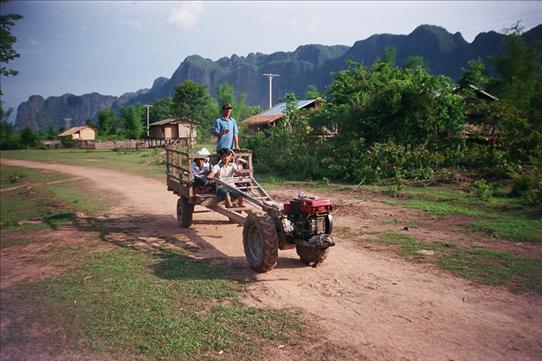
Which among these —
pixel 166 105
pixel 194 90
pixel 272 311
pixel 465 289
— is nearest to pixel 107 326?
pixel 272 311

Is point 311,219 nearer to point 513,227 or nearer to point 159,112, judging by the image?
point 513,227

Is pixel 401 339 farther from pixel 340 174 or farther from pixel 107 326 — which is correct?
pixel 340 174

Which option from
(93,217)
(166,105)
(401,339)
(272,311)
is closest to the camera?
(401,339)

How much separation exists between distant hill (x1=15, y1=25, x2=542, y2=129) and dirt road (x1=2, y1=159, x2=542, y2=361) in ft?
282

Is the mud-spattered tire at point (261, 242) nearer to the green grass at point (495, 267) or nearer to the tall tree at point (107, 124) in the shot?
the green grass at point (495, 267)

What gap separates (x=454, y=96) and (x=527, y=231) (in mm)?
9636

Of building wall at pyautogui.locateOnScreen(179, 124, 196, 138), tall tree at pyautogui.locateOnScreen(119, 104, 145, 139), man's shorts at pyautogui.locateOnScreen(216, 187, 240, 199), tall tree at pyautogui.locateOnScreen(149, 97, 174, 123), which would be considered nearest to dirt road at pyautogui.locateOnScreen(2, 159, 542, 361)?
man's shorts at pyautogui.locateOnScreen(216, 187, 240, 199)

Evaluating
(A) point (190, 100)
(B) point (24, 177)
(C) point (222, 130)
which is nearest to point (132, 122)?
(A) point (190, 100)

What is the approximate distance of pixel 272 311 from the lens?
4.91m

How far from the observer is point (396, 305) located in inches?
199

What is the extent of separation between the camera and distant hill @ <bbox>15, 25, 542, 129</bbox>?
93.0 metres

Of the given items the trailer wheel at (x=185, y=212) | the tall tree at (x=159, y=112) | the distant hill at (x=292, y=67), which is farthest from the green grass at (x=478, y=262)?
the distant hill at (x=292, y=67)

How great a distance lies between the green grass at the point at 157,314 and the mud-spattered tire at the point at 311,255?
1171 mm

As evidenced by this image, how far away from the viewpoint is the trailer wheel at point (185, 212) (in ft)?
30.1
